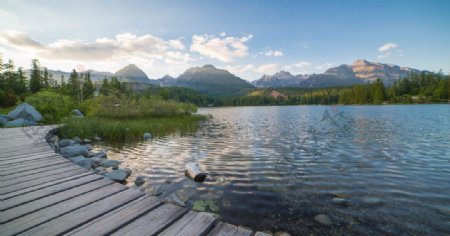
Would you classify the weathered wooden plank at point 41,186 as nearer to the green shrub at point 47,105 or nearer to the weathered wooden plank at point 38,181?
the weathered wooden plank at point 38,181

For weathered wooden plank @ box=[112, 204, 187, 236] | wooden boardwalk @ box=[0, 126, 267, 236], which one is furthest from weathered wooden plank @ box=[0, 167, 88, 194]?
weathered wooden plank @ box=[112, 204, 187, 236]

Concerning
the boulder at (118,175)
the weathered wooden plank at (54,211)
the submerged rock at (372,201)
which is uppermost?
the weathered wooden plank at (54,211)

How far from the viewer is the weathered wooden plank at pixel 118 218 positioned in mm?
3293

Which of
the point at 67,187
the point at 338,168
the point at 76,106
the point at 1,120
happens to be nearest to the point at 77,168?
the point at 67,187

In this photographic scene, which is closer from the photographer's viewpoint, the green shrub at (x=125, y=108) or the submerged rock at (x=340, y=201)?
the submerged rock at (x=340, y=201)

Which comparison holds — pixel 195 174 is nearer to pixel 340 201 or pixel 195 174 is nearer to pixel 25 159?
pixel 340 201

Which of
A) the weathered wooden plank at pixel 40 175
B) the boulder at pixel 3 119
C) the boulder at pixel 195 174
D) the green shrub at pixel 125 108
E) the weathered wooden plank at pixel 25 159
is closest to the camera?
the weathered wooden plank at pixel 40 175

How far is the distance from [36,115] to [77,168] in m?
24.5

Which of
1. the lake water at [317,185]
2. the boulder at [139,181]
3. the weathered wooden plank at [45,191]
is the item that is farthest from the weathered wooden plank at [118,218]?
the boulder at [139,181]

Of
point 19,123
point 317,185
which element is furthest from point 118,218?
point 19,123

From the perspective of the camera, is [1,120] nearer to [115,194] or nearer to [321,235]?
[115,194]

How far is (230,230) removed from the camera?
3.26 m

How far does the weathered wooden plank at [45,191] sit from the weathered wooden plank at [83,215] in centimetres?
138

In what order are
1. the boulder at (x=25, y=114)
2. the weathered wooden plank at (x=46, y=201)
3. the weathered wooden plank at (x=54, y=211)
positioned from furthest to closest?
the boulder at (x=25, y=114)
the weathered wooden plank at (x=46, y=201)
the weathered wooden plank at (x=54, y=211)
